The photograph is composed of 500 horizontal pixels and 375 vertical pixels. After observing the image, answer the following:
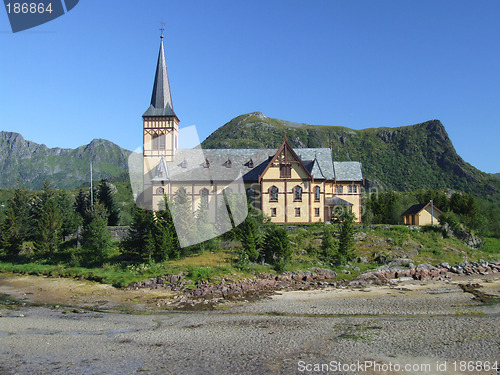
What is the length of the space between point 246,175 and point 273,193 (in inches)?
221

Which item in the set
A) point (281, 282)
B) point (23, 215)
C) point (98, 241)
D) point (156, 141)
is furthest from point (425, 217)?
point (23, 215)

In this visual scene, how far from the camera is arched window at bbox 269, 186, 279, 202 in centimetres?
5222

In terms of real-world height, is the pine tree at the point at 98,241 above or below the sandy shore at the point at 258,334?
above

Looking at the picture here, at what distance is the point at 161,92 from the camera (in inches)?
2420

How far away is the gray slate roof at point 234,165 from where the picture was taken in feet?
186

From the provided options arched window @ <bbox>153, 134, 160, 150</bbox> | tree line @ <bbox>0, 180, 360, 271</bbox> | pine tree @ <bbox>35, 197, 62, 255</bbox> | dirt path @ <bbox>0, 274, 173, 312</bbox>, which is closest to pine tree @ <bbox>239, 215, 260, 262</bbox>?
tree line @ <bbox>0, 180, 360, 271</bbox>

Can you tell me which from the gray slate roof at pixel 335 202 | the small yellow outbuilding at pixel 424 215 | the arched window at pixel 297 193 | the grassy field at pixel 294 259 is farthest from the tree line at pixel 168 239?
the small yellow outbuilding at pixel 424 215

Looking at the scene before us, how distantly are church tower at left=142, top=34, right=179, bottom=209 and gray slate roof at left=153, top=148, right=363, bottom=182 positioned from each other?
1.89 meters

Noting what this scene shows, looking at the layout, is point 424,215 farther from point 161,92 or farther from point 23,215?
point 23,215

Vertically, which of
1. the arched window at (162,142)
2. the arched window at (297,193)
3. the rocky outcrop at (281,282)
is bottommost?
the rocky outcrop at (281,282)

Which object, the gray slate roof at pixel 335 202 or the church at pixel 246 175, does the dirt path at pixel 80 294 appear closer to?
the church at pixel 246 175

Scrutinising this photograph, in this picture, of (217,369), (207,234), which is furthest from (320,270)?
(217,369)

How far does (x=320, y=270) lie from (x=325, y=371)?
22070mm

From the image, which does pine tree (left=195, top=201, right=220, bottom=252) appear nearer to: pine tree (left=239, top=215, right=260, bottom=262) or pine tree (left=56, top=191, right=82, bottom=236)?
pine tree (left=239, top=215, right=260, bottom=262)
